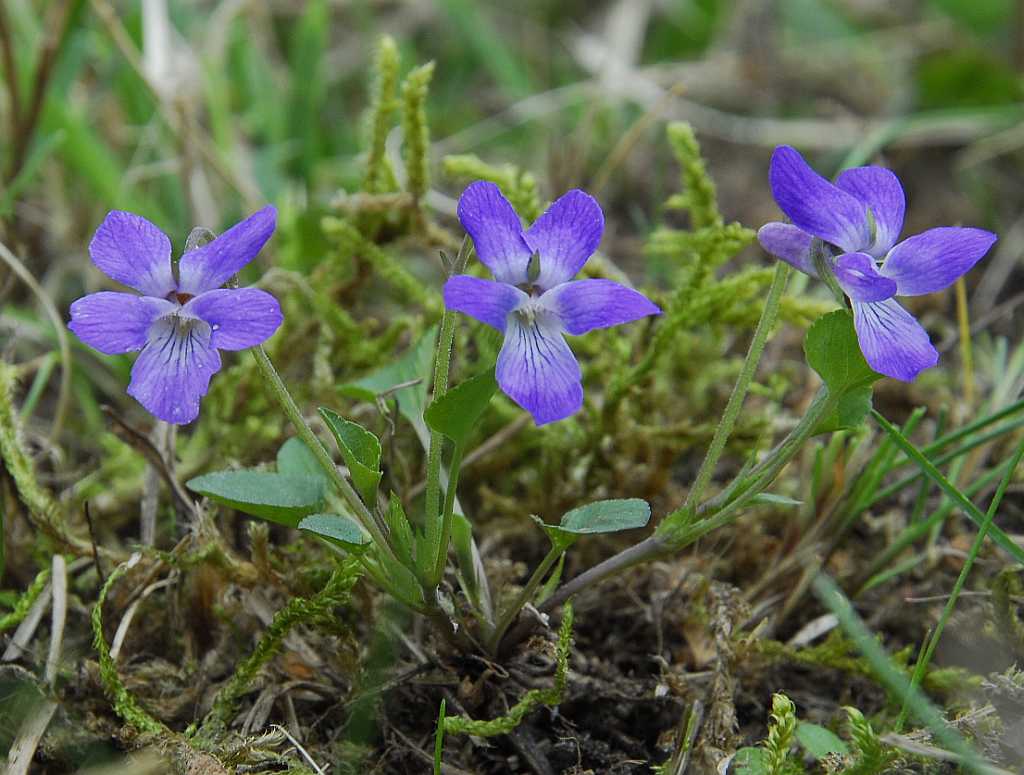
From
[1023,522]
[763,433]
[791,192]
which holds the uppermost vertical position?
[791,192]

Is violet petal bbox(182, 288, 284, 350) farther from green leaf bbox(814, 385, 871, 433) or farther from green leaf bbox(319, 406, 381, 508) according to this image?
green leaf bbox(814, 385, 871, 433)

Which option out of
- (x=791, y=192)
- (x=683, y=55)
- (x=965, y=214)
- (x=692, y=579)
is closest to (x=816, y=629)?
(x=692, y=579)

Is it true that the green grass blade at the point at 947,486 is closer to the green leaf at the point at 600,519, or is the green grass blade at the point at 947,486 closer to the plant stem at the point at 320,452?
the green leaf at the point at 600,519

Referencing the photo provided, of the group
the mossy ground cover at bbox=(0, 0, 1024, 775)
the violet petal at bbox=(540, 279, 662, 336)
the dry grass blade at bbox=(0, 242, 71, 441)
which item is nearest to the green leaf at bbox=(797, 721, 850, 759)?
the mossy ground cover at bbox=(0, 0, 1024, 775)

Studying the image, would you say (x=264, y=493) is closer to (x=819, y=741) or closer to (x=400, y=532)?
(x=400, y=532)

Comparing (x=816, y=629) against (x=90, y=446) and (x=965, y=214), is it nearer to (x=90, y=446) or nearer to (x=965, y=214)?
(x=90, y=446)

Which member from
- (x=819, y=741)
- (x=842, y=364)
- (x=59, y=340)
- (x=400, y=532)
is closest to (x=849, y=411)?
(x=842, y=364)
